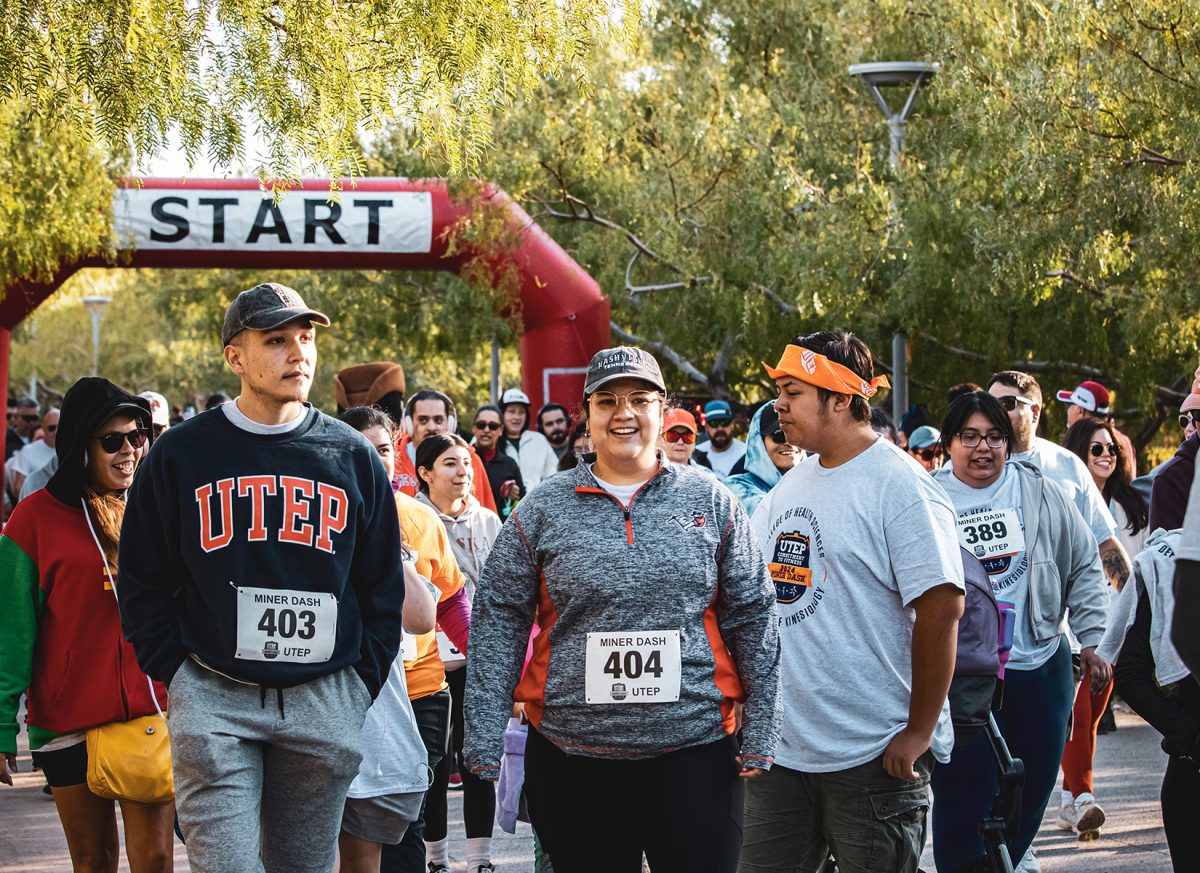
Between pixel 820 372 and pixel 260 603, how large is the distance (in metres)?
1.62

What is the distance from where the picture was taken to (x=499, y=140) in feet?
59.5

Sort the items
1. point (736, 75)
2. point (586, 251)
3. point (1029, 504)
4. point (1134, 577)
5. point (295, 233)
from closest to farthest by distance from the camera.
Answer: point (1134, 577) → point (1029, 504) → point (295, 233) → point (586, 251) → point (736, 75)

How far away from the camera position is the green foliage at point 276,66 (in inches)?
281

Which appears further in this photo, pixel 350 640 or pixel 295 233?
pixel 295 233

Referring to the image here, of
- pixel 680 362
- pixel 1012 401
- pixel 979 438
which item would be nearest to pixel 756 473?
pixel 1012 401

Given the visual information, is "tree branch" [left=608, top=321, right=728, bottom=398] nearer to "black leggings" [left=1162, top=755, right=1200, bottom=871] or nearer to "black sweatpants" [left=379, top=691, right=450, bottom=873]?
"black sweatpants" [left=379, top=691, right=450, bottom=873]

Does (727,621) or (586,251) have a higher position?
(586,251)

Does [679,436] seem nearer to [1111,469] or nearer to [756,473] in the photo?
[756,473]

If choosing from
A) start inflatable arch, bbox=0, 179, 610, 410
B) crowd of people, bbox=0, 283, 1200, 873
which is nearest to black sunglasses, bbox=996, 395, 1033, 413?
crowd of people, bbox=0, 283, 1200, 873

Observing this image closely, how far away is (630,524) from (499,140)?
46.4 ft

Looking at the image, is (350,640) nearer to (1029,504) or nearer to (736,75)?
(1029,504)

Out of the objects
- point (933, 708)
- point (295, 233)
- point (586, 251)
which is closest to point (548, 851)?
point (933, 708)

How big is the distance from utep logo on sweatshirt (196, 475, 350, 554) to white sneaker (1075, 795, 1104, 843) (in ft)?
15.5

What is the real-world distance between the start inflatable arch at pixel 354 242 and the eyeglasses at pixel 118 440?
9.34m
